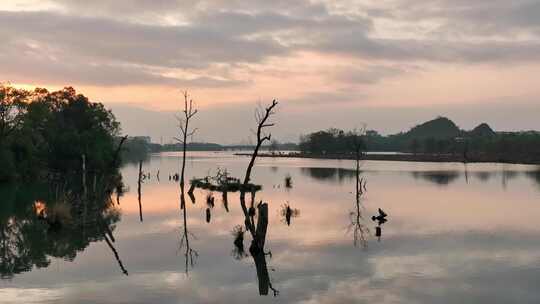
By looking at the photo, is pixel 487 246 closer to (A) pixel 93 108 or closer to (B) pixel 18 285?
(B) pixel 18 285

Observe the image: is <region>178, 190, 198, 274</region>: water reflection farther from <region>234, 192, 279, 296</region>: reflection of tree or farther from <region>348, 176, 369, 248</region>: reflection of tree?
<region>348, 176, 369, 248</region>: reflection of tree

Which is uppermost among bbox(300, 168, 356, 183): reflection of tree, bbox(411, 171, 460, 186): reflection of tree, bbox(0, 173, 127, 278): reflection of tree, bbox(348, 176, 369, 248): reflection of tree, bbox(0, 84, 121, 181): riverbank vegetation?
bbox(0, 84, 121, 181): riverbank vegetation

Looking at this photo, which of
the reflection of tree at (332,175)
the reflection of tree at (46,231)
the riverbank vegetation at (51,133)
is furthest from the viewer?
the reflection of tree at (332,175)

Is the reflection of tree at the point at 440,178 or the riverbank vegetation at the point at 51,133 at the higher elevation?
the riverbank vegetation at the point at 51,133

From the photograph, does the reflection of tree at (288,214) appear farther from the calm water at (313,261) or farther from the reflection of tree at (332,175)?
the reflection of tree at (332,175)

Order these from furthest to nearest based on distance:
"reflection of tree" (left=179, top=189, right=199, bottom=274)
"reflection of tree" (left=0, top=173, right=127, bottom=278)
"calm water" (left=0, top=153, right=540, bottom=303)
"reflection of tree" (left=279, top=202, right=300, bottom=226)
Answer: "reflection of tree" (left=279, top=202, right=300, bottom=226), "reflection of tree" (left=0, top=173, right=127, bottom=278), "reflection of tree" (left=179, top=189, right=199, bottom=274), "calm water" (left=0, top=153, right=540, bottom=303)

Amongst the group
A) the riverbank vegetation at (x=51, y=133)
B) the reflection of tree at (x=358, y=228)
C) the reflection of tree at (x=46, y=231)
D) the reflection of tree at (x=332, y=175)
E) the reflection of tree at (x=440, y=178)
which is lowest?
the reflection of tree at (x=46, y=231)

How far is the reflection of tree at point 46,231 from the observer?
2620 centimetres

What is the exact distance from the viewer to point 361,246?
28969 mm

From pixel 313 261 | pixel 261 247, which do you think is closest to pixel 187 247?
pixel 261 247

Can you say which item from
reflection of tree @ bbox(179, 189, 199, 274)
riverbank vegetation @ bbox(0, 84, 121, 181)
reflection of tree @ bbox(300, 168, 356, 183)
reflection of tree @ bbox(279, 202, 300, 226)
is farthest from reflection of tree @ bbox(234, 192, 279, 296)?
reflection of tree @ bbox(300, 168, 356, 183)

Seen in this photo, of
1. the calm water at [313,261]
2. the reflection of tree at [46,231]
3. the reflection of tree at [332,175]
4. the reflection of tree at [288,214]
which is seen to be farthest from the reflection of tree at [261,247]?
the reflection of tree at [332,175]

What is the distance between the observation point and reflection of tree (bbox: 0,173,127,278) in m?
26.2

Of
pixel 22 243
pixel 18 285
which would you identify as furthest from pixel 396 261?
pixel 22 243
